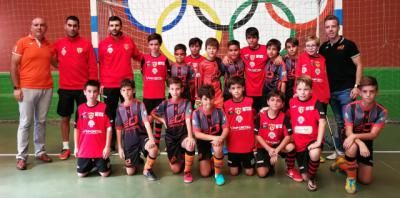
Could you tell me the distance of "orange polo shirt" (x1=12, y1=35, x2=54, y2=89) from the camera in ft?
12.8

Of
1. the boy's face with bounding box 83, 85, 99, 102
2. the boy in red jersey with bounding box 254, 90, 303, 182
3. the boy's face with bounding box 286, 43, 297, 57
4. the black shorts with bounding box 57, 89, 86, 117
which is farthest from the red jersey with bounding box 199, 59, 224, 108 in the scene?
the black shorts with bounding box 57, 89, 86, 117

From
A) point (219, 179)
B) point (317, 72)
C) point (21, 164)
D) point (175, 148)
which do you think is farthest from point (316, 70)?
point (21, 164)

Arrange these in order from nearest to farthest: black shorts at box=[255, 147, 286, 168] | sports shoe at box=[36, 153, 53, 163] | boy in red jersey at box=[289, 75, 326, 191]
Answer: boy in red jersey at box=[289, 75, 326, 191], black shorts at box=[255, 147, 286, 168], sports shoe at box=[36, 153, 53, 163]

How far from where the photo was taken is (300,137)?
3443 millimetres

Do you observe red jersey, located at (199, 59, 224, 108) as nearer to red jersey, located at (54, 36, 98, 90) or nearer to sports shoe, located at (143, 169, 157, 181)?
sports shoe, located at (143, 169, 157, 181)

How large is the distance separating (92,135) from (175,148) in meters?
0.89

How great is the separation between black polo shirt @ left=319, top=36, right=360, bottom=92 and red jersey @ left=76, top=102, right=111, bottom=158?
2.59m

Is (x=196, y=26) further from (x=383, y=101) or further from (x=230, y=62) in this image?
(x=383, y=101)

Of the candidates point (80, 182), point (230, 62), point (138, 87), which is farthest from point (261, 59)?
point (138, 87)

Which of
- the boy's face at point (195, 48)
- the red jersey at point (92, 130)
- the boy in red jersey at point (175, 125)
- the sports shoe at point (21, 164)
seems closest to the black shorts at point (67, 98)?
the red jersey at point (92, 130)

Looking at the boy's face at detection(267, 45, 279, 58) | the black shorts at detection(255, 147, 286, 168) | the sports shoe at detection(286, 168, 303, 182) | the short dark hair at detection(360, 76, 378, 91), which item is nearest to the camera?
the short dark hair at detection(360, 76, 378, 91)

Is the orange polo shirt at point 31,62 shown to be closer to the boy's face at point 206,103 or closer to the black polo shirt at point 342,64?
the boy's face at point 206,103

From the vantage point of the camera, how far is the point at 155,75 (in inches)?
171

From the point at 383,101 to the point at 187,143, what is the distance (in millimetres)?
4625
